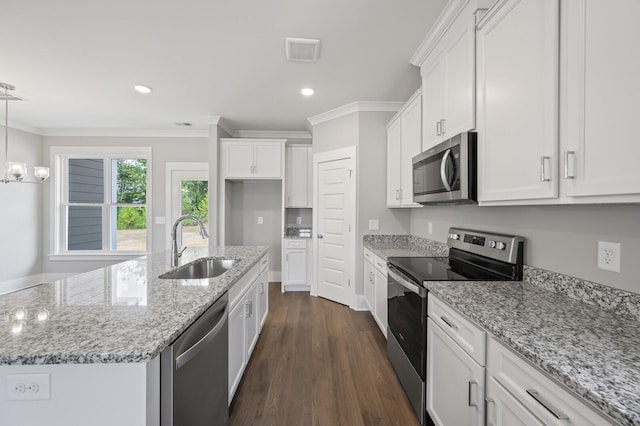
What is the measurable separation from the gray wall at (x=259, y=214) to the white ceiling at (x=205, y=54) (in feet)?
4.46

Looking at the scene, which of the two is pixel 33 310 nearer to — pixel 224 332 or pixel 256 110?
pixel 224 332

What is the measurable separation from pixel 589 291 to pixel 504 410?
0.66 metres

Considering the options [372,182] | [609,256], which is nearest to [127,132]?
[372,182]

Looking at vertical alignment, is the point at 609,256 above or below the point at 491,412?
above

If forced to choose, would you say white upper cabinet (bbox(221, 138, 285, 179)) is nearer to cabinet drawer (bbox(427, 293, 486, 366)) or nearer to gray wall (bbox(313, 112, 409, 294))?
gray wall (bbox(313, 112, 409, 294))

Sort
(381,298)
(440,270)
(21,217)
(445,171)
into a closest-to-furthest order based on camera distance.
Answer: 1. (445,171)
2. (440,270)
3. (381,298)
4. (21,217)

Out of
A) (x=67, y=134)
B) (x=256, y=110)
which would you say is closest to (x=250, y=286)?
(x=256, y=110)

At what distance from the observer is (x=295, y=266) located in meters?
4.36

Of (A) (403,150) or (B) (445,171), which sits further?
(A) (403,150)

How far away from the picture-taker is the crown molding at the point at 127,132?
4840 mm

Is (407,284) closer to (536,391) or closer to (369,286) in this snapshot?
(536,391)

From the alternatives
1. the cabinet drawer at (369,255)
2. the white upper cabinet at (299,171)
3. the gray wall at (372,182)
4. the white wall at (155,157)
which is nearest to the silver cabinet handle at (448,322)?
the cabinet drawer at (369,255)

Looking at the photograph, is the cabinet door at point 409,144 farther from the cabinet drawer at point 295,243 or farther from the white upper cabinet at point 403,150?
the cabinet drawer at point 295,243

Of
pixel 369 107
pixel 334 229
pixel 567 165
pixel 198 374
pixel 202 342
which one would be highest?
pixel 369 107
